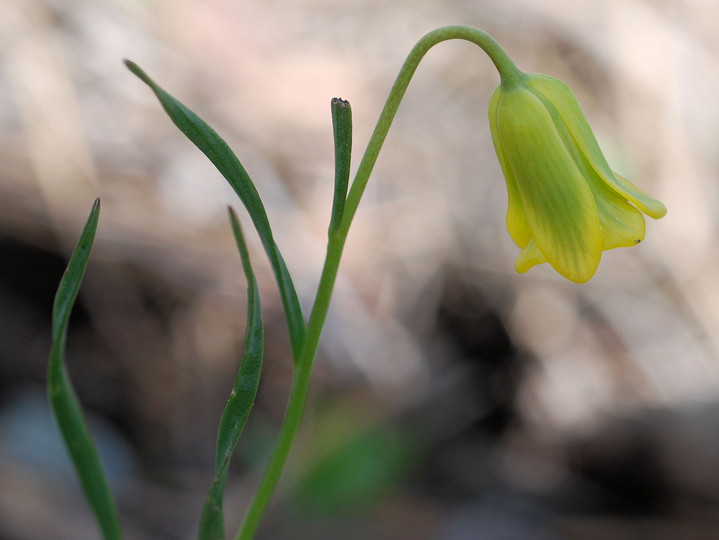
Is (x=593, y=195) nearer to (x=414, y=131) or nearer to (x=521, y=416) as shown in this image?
(x=521, y=416)

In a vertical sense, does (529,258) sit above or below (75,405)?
above

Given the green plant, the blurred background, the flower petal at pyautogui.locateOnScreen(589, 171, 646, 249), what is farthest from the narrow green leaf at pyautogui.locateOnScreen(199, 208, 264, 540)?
the blurred background

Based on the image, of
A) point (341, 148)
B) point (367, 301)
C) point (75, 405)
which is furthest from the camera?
point (367, 301)

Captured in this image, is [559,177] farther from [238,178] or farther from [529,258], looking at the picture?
[238,178]

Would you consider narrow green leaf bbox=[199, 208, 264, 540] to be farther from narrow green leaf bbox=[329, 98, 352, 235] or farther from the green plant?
narrow green leaf bbox=[329, 98, 352, 235]

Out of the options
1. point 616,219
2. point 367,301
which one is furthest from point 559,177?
point 367,301

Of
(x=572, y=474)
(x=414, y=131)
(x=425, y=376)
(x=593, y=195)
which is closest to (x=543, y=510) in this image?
(x=572, y=474)

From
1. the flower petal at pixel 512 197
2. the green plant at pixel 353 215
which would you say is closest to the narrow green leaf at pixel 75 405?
the green plant at pixel 353 215
